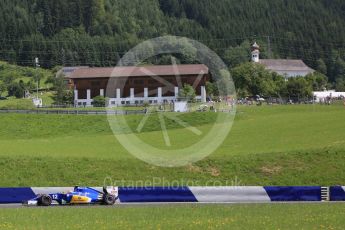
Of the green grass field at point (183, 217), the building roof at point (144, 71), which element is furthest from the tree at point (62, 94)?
the green grass field at point (183, 217)

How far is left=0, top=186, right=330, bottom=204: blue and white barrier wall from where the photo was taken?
3853cm

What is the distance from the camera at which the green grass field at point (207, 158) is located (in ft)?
157

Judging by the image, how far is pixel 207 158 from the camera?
169 ft

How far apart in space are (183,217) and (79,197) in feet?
29.3

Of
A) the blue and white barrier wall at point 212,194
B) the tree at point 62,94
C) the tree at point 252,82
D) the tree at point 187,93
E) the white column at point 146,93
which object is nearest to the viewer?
the blue and white barrier wall at point 212,194

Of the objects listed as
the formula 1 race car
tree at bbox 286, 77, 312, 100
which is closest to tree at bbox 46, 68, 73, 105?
tree at bbox 286, 77, 312, 100

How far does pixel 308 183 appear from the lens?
46750 millimetres

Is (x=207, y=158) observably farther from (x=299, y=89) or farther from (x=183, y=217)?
(x=299, y=89)

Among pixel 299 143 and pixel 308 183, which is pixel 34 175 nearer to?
pixel 308 183

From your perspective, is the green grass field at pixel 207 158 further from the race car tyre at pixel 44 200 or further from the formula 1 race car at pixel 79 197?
the race car tyre at pixel 44 200

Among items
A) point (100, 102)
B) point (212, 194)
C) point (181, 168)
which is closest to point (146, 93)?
point (100, 102)

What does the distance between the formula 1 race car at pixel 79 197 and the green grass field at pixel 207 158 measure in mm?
9298

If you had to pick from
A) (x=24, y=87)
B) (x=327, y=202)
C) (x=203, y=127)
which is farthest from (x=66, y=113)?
(x=24, y=87)

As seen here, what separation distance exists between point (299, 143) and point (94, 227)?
35.5 meters
